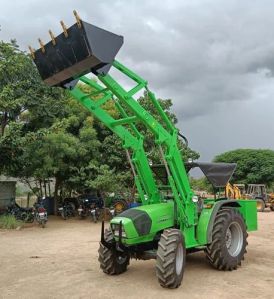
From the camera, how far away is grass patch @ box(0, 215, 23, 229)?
17.4 meters

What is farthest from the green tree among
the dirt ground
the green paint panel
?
the green paint panel

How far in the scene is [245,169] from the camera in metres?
44.6

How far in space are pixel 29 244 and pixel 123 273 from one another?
5.43 m

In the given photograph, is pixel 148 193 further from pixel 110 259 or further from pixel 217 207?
pixel 110 259

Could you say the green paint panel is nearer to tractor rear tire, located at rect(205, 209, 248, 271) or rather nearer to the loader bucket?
tractor rear tire, located at rect(205, 209, 248, 271)

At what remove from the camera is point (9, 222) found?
57.7 ft

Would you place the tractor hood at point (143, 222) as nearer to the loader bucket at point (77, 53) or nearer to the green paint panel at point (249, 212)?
the green paint panel at point (249, 212)

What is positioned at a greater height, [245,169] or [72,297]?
[245,169]

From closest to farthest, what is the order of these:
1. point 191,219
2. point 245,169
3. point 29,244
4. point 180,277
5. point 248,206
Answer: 1. point 180,277
2. point 191,219
3. point 248,206
4. point 29,244
5. point 245,169

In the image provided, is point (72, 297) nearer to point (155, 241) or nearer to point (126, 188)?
point (155, 241)

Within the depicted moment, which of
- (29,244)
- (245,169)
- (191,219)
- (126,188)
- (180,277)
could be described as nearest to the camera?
(180,277)

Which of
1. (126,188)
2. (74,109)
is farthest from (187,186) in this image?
(74,109)

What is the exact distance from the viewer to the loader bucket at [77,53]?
6785 mm

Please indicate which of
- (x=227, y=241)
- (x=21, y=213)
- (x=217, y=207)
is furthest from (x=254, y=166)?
(x=217, y=207)
